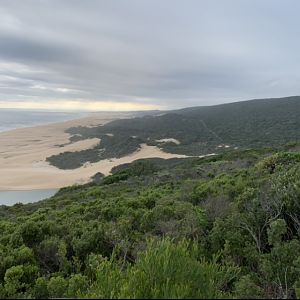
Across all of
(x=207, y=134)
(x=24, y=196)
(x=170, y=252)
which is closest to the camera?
(x=170, y=252)

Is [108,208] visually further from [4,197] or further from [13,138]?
[13,138]

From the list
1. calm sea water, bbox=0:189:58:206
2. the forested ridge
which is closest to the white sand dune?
calm sea water, bbox=0:189:58:206

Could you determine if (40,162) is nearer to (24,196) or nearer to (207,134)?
(24,196)

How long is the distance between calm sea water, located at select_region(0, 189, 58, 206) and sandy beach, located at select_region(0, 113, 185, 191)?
134 cm

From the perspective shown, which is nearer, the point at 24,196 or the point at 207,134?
the point at 24,196

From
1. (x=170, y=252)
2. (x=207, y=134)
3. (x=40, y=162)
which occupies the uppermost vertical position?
(x=170, y=252)

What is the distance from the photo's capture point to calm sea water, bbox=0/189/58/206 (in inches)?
1135

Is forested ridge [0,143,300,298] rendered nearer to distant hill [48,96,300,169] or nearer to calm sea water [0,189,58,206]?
calm sea water [0,189,58,206]

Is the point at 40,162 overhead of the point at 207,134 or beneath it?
A: beneath

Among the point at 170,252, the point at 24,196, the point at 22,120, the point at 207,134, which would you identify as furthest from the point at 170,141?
the point at 22,120

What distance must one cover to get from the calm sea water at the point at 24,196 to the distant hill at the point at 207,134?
34.8ft

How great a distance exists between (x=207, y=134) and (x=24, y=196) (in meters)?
35.7

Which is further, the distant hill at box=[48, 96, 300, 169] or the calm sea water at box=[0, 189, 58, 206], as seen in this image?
the distant hill at box=[48, 96, 300, 169]

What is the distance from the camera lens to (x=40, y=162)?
4616 centimetres
